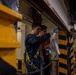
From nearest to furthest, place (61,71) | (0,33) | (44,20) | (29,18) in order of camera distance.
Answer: (0,33) → (29,18) → (61,71) → (44,20)

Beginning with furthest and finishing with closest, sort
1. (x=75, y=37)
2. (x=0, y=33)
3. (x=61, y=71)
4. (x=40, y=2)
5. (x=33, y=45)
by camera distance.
Result: 1. (x=75, y=37)
2. (x=61, y=71)
3. (x=33, y=45)
4. (x=40, y=2)
5. (x=0, y=33)

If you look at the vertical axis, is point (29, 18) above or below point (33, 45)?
above

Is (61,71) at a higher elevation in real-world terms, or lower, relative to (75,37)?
lower

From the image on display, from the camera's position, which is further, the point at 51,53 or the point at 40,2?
the point at 51,53

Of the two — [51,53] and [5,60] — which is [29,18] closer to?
[51,53]

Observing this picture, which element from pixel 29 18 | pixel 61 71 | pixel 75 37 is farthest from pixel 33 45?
pixel 75 37

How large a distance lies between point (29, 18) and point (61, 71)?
1.85 meters

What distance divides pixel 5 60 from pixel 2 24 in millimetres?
129

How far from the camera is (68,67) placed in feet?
16.7

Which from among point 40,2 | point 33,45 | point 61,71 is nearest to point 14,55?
point 40,2

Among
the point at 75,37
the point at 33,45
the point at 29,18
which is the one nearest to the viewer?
Result: the point at 33,45

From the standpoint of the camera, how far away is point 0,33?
2.03 ft

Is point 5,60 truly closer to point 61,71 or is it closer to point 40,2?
point 40,2

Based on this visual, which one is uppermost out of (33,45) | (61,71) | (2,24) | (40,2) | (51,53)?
(40,2)
